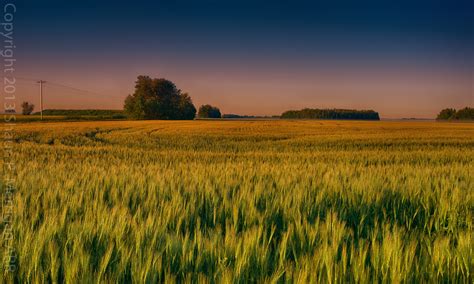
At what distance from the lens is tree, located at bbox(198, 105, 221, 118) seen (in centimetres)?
12331

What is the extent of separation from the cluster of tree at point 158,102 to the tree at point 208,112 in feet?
65.0

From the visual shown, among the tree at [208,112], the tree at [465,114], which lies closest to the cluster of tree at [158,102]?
the tree at [208,112]

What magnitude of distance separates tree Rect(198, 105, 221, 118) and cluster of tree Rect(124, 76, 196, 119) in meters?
19.8

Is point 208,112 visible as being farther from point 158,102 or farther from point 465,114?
point 465,114

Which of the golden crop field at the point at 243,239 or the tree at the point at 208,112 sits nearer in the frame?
the golden crop field at the point at 243,239

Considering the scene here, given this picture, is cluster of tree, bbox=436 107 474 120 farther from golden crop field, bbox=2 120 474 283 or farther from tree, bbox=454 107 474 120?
golden crop field, bbox=2 120 474 283

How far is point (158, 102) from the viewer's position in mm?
84438

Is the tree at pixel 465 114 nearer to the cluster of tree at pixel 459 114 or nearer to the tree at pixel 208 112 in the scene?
the cluster of tree at pixel 459 114

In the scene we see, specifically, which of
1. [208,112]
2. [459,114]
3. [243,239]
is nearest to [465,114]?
[459,114]

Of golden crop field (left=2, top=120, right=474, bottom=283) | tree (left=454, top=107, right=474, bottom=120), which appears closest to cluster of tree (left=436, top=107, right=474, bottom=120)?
→ tree (left=454, top=107, right=474, bottom=120)

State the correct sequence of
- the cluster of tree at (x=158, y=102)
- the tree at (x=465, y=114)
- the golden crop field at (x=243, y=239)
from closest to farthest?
the golden crop field at (x=243, y=239) < the cluster of tree at (x=158, y=102) < the tree at (x=465, y=114)

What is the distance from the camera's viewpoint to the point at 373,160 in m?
12.4

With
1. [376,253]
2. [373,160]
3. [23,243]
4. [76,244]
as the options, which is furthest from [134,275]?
[373,160]

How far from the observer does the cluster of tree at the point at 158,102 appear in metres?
82.8
